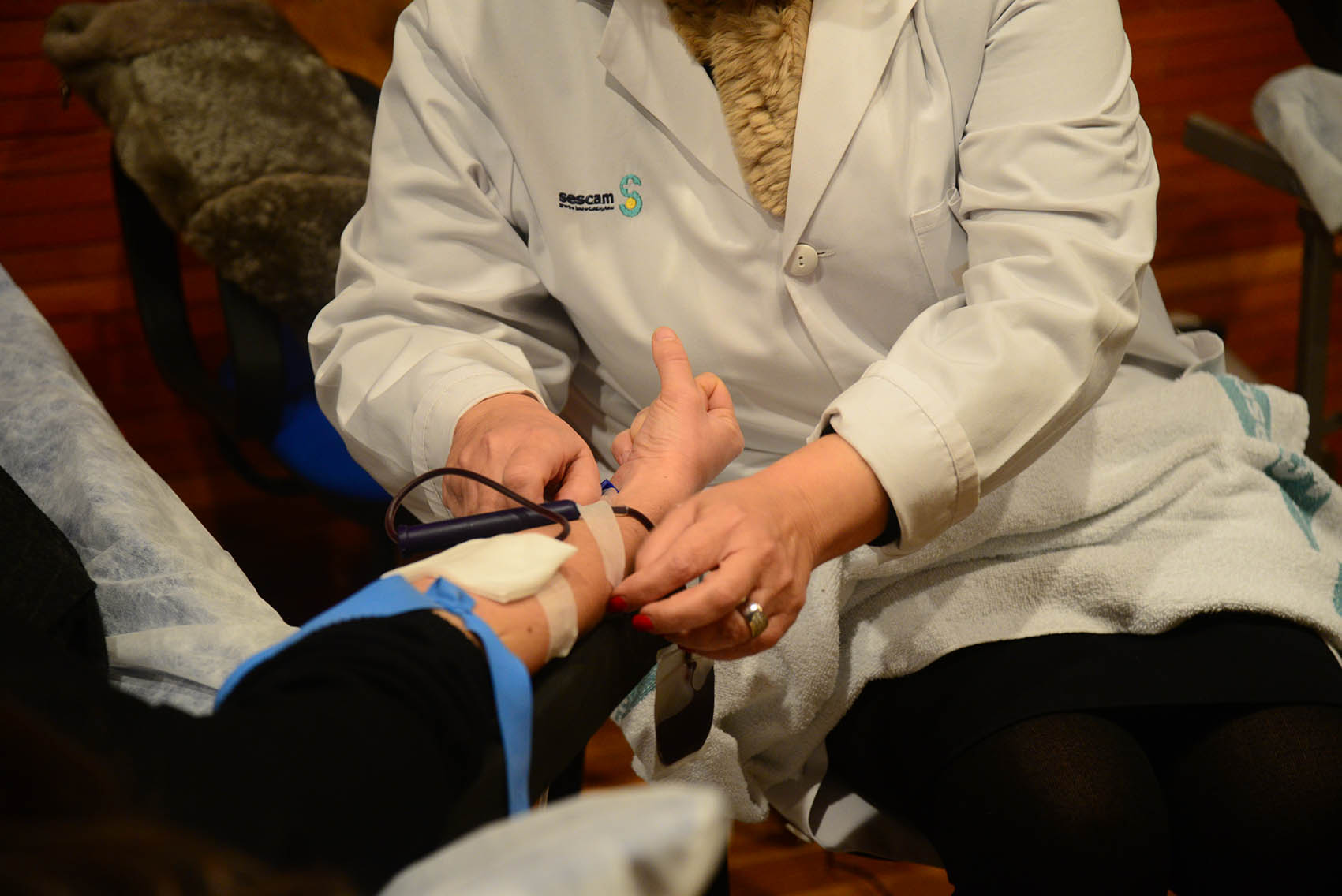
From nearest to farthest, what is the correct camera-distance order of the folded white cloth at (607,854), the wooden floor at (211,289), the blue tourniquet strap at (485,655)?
1. the folded white cloth at (607,854)
2. the blue tourniquet strap at (485,655)
3. the wooden floor at (211,289)

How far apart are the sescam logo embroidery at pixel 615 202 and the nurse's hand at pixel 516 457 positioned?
8.2 inches

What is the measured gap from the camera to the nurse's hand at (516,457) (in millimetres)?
864

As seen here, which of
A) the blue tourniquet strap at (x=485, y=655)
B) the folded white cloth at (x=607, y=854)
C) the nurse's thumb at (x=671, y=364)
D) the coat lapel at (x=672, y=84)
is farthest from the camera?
the coat lapel at (x=672, y=84)

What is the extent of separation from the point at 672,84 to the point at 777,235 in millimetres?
162

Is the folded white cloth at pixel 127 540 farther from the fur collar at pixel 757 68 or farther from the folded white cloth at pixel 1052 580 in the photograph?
the fur collar at pixel 757 68

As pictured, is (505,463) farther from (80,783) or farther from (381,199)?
(80,783)

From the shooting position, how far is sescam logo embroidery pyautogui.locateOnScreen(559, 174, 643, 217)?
106cm

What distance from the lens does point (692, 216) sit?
1.04m

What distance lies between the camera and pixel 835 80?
98 centimetres

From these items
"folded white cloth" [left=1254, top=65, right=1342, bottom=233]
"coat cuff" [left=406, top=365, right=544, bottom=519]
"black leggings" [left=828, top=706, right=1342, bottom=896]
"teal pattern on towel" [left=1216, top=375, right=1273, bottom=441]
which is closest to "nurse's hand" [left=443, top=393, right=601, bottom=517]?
"coat cuff" [left=406, top=365, right=544, bottom=519]

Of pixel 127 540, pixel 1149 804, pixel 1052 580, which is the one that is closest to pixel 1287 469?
pixel 1052 580

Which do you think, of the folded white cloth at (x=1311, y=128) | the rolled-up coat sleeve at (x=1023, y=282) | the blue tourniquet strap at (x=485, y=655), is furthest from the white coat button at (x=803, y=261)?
the folded white cloth at (x=1311, y=128)

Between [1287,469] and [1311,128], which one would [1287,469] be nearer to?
[1287,469]

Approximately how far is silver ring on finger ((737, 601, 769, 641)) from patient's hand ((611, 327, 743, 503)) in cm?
15
